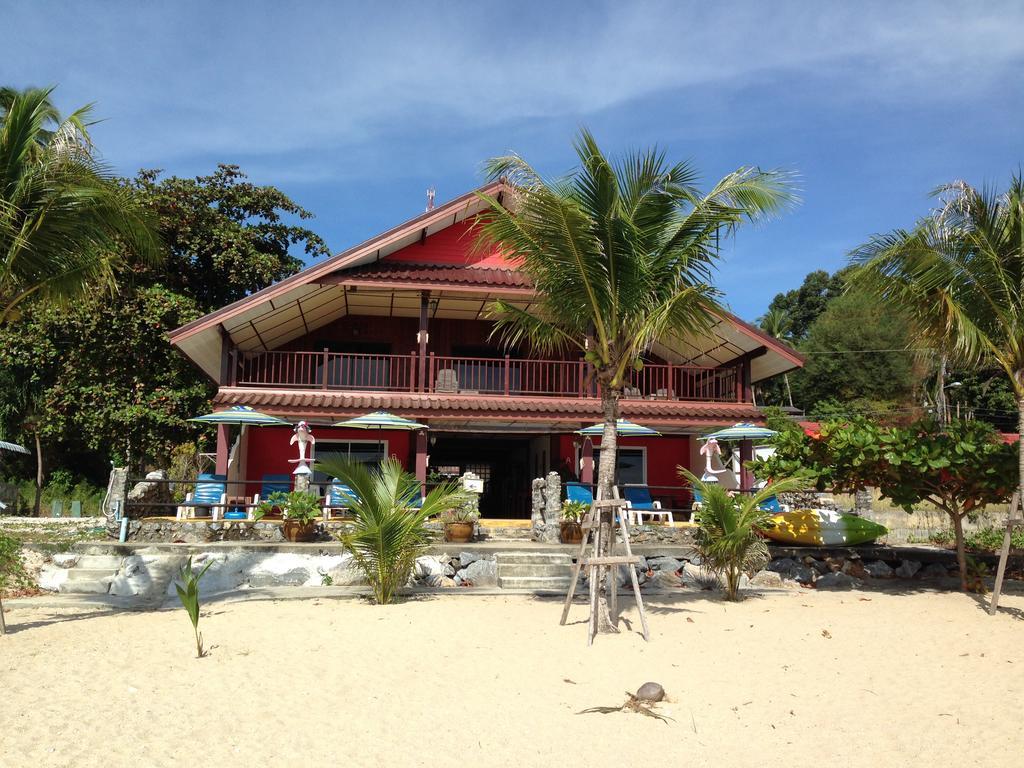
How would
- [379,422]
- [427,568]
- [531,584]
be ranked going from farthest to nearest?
[379,422], [427,568], [531,584]

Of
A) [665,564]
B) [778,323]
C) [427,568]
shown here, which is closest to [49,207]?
[427,568]

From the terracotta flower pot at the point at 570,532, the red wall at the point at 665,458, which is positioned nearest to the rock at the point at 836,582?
the terracotta flower pot at the point at 570,532

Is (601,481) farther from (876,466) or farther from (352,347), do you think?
(352,347)

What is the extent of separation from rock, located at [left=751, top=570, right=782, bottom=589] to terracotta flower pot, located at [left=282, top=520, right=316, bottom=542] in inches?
271

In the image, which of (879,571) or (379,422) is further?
(379,422)

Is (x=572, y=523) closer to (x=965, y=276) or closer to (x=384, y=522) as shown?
(x=384, y=522)

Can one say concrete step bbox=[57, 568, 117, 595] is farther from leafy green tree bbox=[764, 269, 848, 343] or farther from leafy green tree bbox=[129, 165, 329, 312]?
leafy green tree bbox=[764, 269, 848, 343]

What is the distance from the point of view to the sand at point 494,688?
195 inches

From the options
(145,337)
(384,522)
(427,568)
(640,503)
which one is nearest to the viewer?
(384,522)

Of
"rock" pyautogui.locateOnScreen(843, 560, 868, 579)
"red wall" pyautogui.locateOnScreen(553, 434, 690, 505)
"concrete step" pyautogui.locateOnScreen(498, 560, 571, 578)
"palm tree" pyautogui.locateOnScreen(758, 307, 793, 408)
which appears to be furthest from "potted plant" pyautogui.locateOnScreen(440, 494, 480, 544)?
"palm tree" pyautogui.locateOnScreen(758, 307, 793, 408)

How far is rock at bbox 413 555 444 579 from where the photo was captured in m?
11.5

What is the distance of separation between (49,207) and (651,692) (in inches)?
303

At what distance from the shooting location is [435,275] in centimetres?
1603

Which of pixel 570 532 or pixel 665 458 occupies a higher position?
pixel 665 458
